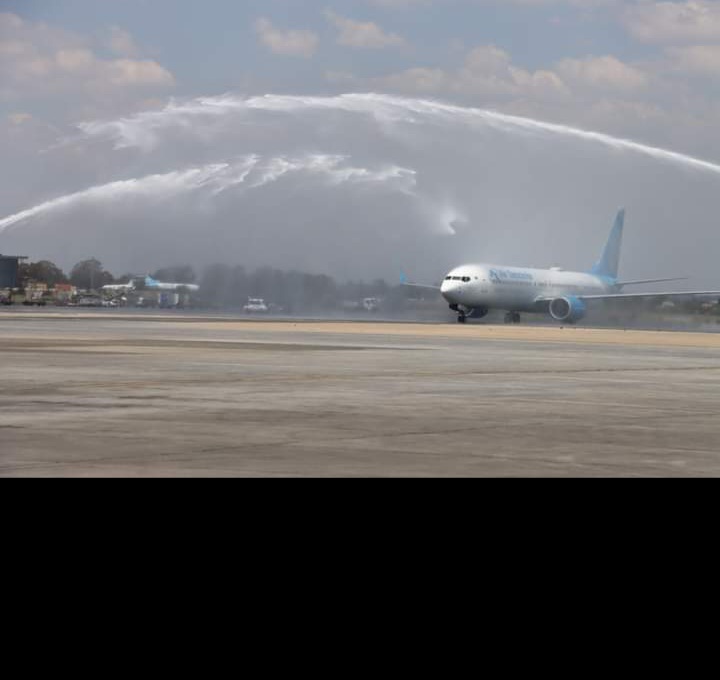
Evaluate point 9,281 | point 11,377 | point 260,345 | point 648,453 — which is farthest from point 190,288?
point 648,453

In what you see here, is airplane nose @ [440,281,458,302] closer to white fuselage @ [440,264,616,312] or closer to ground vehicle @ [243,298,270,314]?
white fuselage @ [440,264,616,312]

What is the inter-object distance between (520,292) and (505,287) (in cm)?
322

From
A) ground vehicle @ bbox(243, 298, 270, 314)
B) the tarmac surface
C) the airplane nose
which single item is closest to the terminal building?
ground vehicle @ bbox(243, 298, 270, 314)

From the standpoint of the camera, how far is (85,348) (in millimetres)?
44062

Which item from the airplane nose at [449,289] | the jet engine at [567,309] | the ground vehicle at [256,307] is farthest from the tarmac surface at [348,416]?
the ground vehicle at [256,307]

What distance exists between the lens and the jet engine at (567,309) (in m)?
119

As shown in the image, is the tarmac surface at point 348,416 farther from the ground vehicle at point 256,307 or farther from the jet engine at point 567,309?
the ground vehicle at point 256,307

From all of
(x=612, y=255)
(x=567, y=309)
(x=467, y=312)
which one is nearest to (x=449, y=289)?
(x=467, y=312)

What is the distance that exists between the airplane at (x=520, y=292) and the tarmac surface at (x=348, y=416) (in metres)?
71.2
